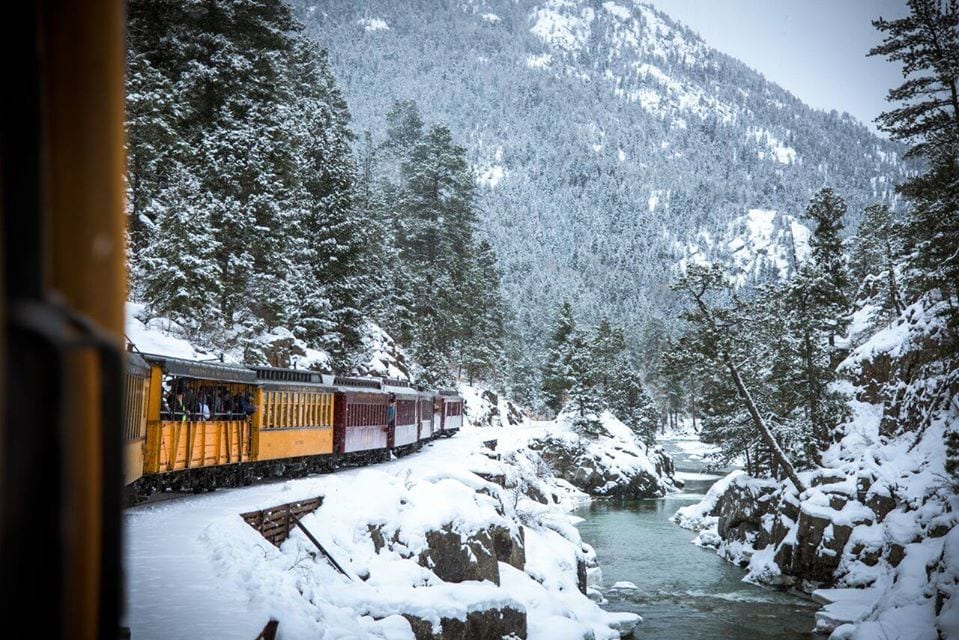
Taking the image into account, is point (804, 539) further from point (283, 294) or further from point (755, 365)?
point (283, 294)

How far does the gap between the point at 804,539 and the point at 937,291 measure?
14306mm

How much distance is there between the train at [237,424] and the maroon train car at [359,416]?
37 millimetres

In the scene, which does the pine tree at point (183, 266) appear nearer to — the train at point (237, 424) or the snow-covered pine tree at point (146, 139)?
the snow-covered pine tree at point (146, 139)

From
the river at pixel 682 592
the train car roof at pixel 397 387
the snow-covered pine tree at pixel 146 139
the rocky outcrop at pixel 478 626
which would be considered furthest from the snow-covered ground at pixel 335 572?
the snow-covered pine tree at pixel 146 139

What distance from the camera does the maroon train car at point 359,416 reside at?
27.0m

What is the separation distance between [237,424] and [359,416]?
8886 millimetres

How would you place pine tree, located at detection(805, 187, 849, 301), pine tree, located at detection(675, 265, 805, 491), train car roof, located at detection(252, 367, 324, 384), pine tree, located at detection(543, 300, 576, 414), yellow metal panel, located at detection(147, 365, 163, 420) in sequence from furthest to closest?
pine tree, located at detection(543, 300, 576, 414) → pine tree, located at detection(805, 187, 849, 301) → pine tree, located at detection(675, 265, 805, 491) → train car roof, located at detection(252, 367, 324, 384) → yellow metal panel, located at detection(147, 365, 163, 420)

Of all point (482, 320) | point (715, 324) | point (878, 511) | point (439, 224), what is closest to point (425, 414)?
point (715, 324)

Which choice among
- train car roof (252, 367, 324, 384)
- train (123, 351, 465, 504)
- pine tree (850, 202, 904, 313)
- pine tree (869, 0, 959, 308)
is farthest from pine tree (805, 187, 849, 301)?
train car roof (252, 367, 324, 384)

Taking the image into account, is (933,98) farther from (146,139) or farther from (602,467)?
(602,467)

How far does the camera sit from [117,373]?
1.42 metres

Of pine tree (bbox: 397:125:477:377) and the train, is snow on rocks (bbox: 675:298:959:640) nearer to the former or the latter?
the train

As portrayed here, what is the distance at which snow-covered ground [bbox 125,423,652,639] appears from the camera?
10.0 m

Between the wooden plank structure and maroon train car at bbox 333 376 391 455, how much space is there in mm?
10117
